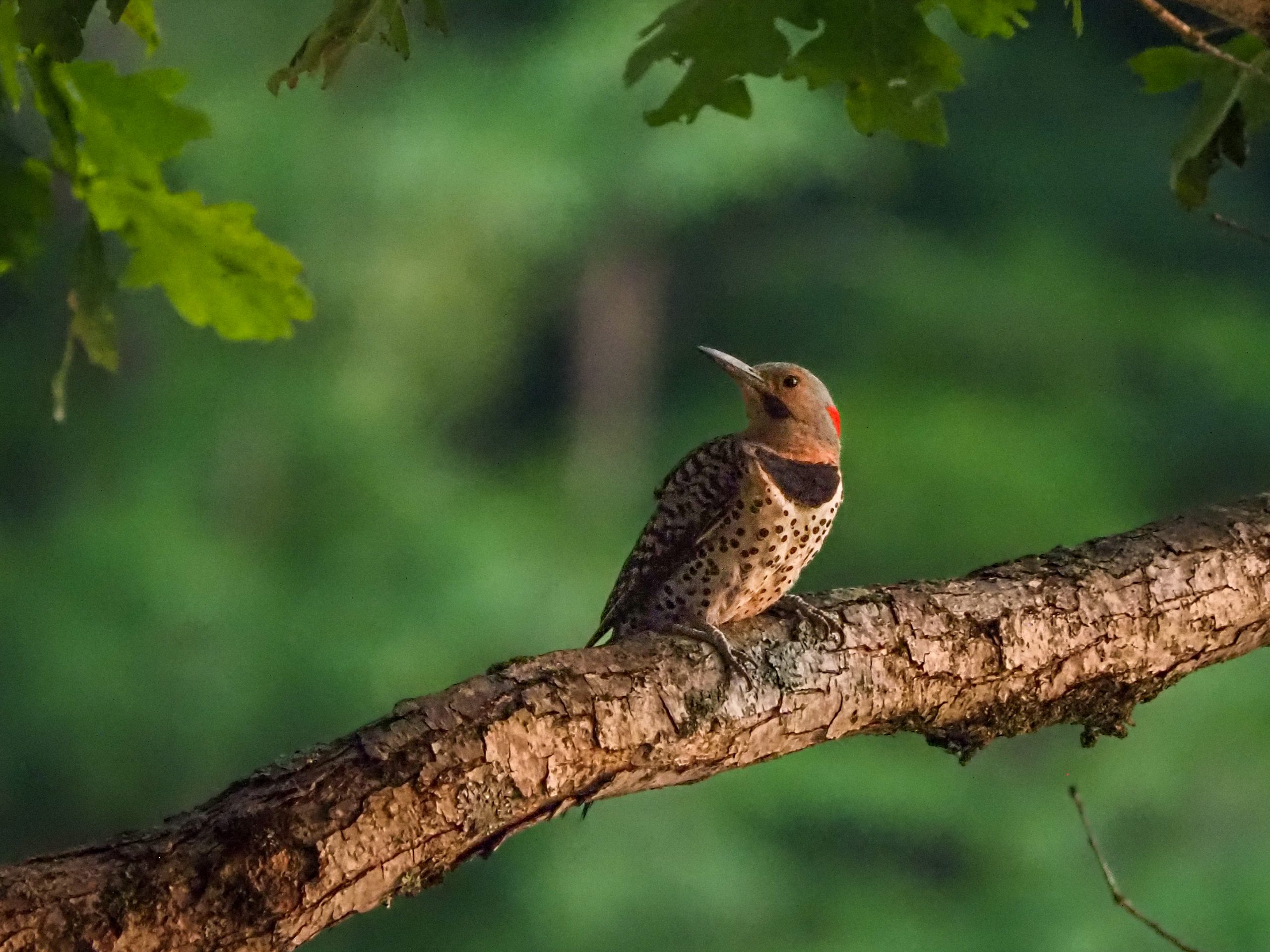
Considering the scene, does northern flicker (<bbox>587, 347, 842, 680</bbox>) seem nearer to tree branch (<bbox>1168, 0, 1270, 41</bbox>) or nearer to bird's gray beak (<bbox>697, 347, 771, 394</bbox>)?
bird's gray beak (<bbox>697, 347, 771, 394</bbox>)

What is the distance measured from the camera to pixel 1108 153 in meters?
3.74

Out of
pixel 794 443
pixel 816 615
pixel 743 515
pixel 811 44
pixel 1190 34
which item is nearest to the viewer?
pixel 811 44

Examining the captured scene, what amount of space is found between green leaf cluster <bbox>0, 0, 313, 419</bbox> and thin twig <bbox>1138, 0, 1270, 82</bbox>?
83 cm

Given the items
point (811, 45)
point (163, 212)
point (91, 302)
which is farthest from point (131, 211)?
point (811, 45)

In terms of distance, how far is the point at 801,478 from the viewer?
6.67ft

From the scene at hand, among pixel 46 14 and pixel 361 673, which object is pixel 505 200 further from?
pixel 46 14

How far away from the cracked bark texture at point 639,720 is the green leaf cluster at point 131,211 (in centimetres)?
41

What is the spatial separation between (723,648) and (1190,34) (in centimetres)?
83

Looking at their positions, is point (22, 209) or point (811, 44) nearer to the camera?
point (811, 44)

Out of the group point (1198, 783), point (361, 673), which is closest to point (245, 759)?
point (361, 673)

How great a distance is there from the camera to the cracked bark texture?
1223 millimetres

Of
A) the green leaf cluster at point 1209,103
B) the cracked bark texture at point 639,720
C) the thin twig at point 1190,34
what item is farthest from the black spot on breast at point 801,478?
the thin twig at point 1190,34

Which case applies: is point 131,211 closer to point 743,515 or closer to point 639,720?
point 639,720

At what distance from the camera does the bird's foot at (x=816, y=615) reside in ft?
5.70
